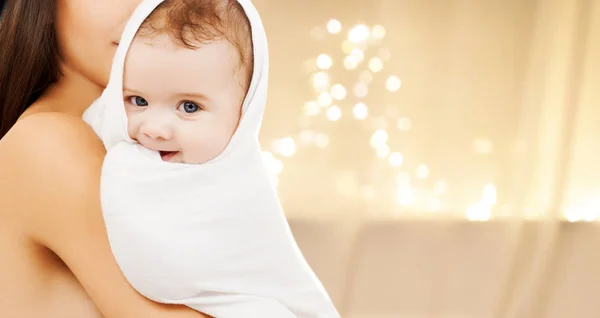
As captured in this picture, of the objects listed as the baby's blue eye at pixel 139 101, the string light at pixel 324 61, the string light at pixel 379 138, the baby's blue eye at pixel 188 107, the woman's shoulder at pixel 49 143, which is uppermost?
the string light at pixel 324 61

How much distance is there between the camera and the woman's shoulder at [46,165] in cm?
83

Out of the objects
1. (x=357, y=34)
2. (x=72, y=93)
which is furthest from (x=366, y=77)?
(x=72, y=93)

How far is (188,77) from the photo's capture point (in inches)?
30.5

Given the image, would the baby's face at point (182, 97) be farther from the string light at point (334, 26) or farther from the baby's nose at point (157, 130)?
the string light at point (334, 26)

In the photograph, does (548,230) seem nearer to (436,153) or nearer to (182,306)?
(436,153)

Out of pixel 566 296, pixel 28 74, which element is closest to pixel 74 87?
pixel 28 74

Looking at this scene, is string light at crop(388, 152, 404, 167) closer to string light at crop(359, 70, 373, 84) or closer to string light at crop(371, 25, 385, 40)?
string light at crop(359, 70, 373, 84)

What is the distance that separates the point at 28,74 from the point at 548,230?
90.1 inches

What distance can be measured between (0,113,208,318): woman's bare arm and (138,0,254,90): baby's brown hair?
0.60 ft

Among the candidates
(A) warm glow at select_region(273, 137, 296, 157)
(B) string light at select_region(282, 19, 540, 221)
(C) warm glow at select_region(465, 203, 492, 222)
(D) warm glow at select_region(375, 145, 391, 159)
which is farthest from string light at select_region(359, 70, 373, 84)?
(C) warm glow at select_region(465, 203, 492, 222)

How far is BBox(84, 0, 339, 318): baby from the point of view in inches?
30.3

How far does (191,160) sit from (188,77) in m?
0.10

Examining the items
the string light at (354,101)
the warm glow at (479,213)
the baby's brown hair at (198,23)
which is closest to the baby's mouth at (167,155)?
the baby's brown hair at (198,23)

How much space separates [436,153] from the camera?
2688 mm
